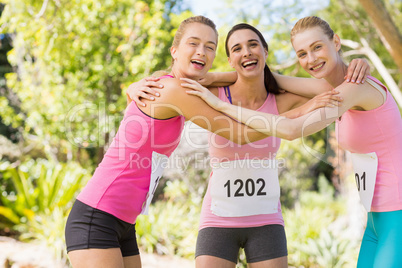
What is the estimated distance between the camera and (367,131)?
7.29 feet

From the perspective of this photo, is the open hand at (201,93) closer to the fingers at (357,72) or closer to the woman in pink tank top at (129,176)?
the woman in pink tank top at (129,176)

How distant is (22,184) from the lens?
8.13 meters

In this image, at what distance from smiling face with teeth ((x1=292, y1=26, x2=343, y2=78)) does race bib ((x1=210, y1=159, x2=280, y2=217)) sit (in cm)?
62

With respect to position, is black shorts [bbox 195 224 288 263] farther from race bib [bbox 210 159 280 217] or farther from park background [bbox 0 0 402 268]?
park background [bbox 0 0 402 268]

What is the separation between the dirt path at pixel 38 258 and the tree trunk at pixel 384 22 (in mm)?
4440

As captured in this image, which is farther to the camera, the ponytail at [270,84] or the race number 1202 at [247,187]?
the ponytail at [270,84]

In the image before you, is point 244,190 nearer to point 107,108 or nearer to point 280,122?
point 280,122

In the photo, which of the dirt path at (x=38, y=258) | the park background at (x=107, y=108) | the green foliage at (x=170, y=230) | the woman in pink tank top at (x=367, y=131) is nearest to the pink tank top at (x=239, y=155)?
the woman in pink tank top at (x=367, y=131)

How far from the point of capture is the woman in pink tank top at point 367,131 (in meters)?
2.16

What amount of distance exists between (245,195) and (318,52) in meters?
0.95

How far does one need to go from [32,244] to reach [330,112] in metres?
6.81

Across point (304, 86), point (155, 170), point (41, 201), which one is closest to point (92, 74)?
point (41, 201)

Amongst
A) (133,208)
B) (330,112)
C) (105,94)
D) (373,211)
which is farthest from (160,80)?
(105,94)

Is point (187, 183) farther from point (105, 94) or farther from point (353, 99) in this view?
point (353, 99)
